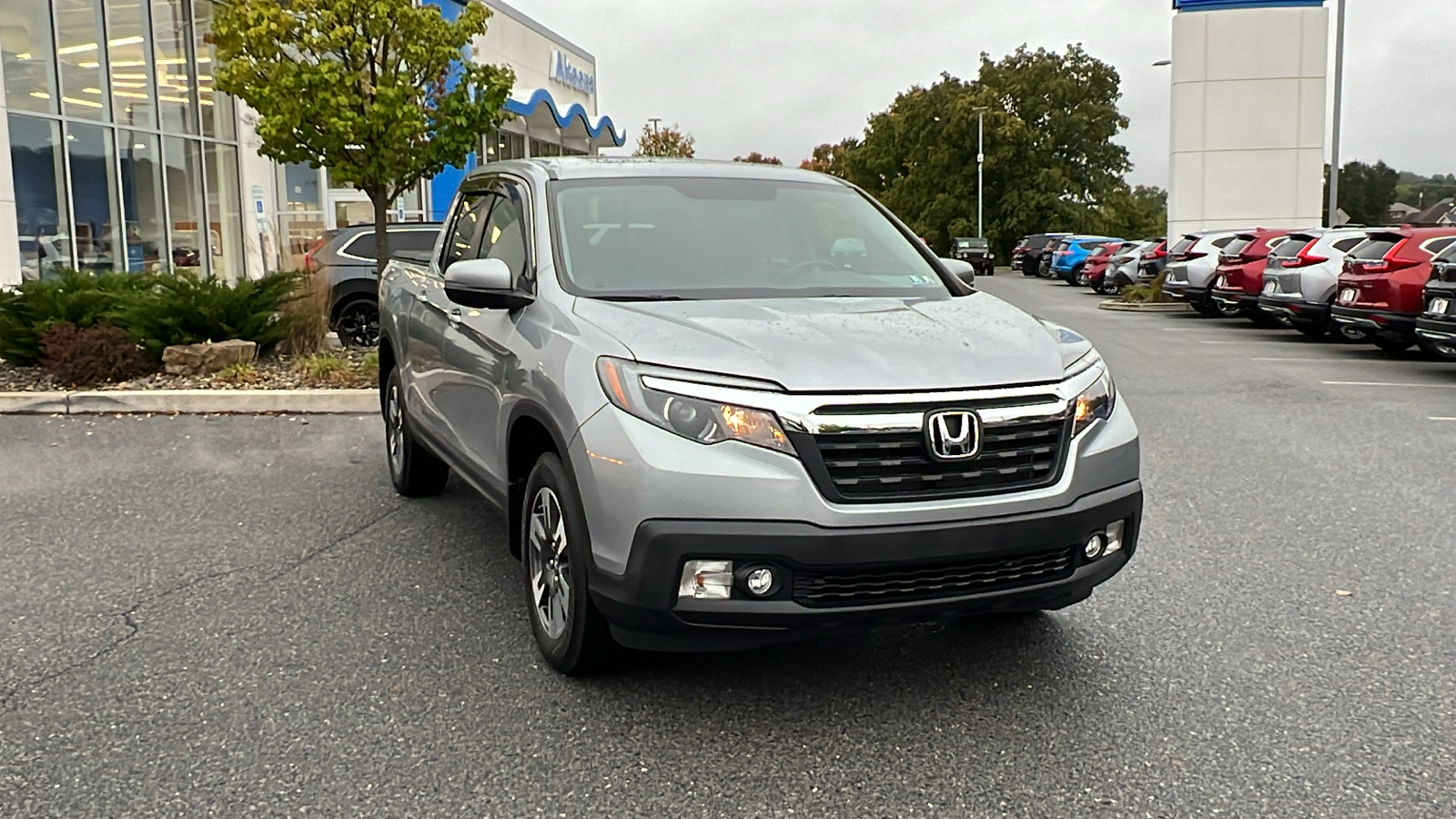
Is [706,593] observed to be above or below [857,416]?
below

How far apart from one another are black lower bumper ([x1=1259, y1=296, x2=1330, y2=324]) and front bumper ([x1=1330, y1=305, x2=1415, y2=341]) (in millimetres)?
2183

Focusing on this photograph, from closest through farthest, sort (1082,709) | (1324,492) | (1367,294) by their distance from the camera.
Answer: (1082,709), (1324,492), (1367,294)

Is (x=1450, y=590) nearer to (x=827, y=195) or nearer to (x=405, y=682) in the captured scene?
(x=827, y=195)

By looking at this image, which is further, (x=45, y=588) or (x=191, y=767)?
(x=45, y=588)

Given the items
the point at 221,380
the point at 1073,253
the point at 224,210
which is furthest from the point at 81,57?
the point at 1073,253

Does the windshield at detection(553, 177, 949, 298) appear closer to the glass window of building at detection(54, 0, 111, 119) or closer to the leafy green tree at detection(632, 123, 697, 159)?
the glass window of building at detection(54, 0, 111, 119)

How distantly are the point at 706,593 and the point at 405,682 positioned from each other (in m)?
1.21

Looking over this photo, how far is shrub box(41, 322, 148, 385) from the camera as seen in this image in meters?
10.5

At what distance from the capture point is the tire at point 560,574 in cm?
386

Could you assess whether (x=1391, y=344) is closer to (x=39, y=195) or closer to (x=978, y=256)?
(x=39, y=195)

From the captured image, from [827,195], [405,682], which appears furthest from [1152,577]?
[405,682]

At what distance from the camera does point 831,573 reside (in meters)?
3.56

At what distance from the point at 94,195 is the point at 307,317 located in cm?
871

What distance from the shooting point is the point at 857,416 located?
11.8 feet
